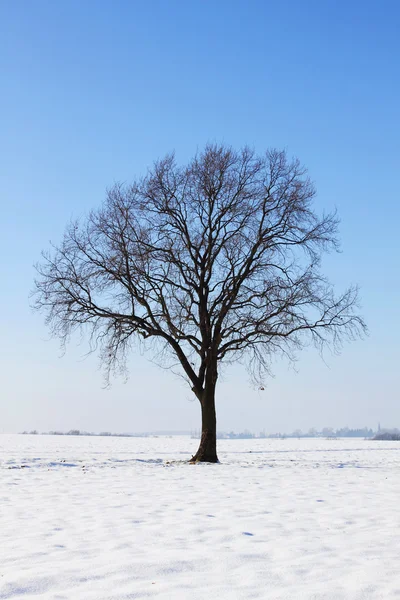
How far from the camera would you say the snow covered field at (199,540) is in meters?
5.26

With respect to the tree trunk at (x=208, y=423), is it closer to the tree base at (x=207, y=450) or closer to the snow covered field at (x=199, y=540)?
the tree base at (x=207, y=450)

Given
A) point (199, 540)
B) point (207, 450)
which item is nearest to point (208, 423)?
point (207, 450)

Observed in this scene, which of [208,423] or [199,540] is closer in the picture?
[199,540]

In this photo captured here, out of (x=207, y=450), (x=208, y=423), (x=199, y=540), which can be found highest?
(x=208, y=423)

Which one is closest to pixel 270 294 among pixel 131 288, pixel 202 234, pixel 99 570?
pixel 202 234

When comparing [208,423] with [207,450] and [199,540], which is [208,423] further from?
[199,540]

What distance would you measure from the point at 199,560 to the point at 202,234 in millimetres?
16712

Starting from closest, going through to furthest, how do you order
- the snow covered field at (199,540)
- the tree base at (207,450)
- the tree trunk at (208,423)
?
the snow covered field at (199,540) < the tree base at (207,450) < the tree trunk at (208,423)

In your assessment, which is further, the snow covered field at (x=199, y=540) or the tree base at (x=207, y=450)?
the tree base at (x=207, y=450)

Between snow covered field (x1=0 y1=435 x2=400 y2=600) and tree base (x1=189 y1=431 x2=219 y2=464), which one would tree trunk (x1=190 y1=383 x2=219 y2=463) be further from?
snow covered field (x1=0 y1=435 x2=400 y2=600)

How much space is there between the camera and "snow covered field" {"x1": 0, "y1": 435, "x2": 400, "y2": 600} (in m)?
5.26

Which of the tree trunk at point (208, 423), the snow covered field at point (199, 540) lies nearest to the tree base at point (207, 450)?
the tree trunk at point (208, 423)

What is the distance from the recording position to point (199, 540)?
7211 millimetres

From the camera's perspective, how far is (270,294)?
2127 cm
